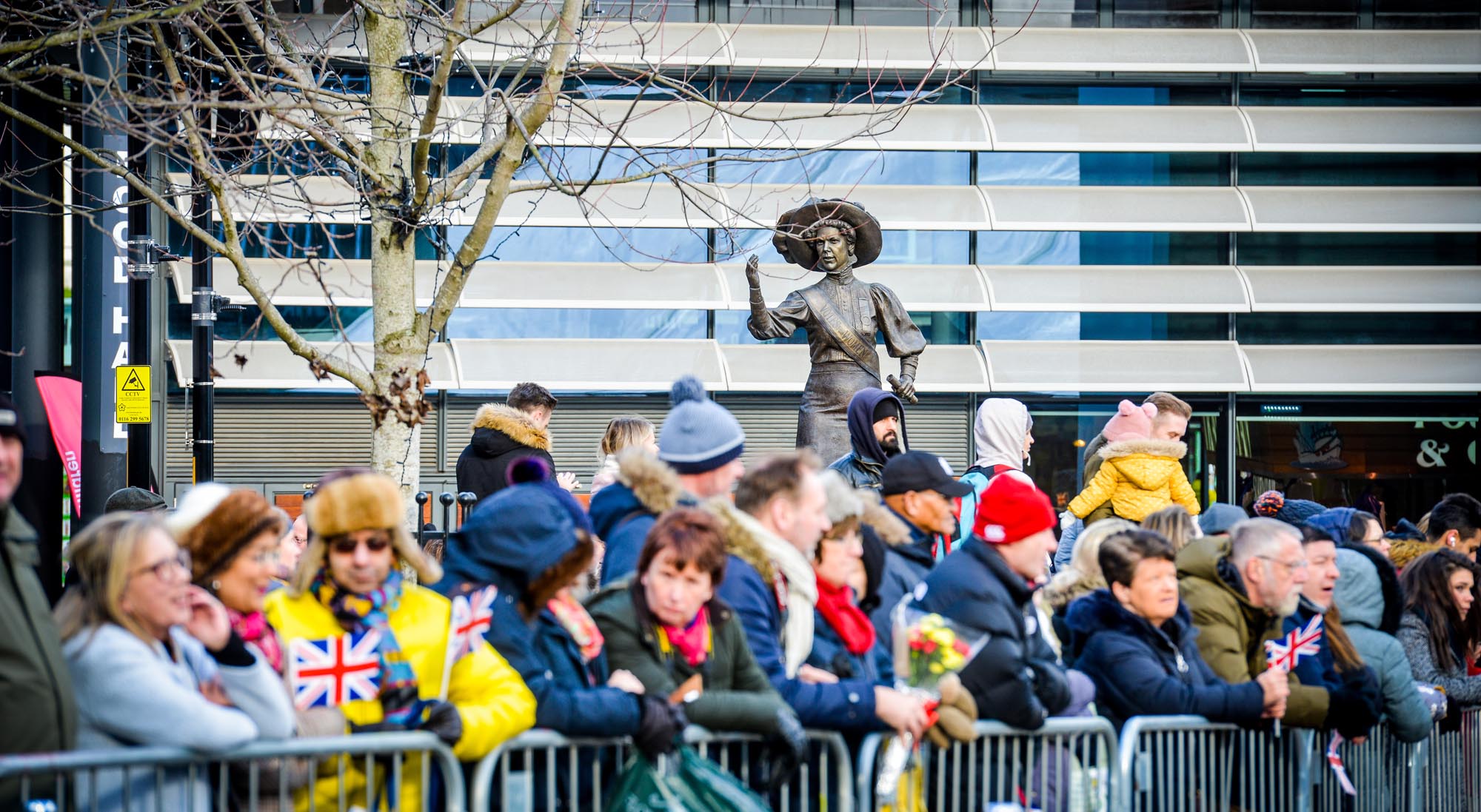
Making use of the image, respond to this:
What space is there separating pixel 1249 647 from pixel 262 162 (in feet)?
48.6

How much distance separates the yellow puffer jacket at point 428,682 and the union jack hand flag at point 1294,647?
3.27 meters

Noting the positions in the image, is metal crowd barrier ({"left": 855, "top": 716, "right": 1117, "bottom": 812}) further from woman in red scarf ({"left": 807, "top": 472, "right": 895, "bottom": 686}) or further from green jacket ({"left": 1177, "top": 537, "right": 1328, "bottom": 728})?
green jacket ({"left": 1177, "top": 537, "right": 1328, "bottom": 728})

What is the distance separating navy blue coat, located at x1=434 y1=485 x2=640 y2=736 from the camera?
4672 mm

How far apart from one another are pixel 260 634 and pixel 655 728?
1181 millimetres

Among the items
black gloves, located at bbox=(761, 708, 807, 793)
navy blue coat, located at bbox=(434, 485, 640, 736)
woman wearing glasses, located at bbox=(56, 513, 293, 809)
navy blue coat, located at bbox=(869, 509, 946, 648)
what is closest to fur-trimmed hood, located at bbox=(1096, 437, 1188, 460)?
navy blue coat, located at bbox=(869, 509, 946, 648)

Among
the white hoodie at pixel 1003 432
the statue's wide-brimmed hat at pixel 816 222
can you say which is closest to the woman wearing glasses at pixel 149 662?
the white hoodie at pixel 1003 432

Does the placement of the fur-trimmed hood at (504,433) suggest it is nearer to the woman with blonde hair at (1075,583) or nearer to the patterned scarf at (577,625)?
the woman with blonde hair at (1075,583)

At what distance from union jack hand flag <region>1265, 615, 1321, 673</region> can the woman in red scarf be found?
1.97 meters

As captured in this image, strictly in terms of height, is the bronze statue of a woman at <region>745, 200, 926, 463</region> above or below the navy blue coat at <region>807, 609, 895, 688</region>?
above

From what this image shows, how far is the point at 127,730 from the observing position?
4078 millimetres

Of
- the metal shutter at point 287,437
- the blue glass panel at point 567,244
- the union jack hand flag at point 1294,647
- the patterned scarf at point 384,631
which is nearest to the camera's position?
the patterned scarf at point 384,631

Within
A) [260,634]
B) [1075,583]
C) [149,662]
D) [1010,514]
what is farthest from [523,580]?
[1075,583]

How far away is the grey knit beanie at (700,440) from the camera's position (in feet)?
17.9

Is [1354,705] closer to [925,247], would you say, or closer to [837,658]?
[837,658]
